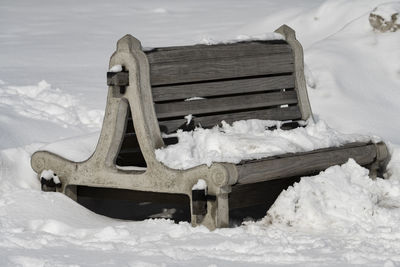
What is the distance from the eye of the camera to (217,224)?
634cm

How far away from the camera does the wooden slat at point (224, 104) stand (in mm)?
6938

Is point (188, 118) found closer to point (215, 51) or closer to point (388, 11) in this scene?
point (215, 51)

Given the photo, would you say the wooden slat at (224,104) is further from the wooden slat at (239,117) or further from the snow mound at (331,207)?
the snow mound at (331,207)

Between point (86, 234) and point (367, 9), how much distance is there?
7.13 metres

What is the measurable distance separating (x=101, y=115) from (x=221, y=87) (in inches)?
85.1

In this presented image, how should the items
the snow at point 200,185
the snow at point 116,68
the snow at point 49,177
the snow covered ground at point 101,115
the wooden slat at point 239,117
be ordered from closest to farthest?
the snow covered ground at point 101,115, the snow at point 200,185, the snow at point 116,68, the wooden slat at point 239,117, the snow at point 49,177

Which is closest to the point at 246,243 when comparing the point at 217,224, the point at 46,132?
A: the point at 217,224

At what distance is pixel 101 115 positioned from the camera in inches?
363

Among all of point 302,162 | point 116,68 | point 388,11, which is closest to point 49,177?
point 116,68

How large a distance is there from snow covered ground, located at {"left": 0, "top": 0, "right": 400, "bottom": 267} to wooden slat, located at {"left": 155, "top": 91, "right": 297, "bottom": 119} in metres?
0.75

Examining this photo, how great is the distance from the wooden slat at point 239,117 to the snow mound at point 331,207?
87 cm

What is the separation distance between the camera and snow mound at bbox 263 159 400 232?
Result: 6398 mm

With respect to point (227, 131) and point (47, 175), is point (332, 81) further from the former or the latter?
point (47, 175)

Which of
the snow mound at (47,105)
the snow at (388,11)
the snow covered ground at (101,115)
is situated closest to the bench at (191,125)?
the snow covered ground at (101,115)
